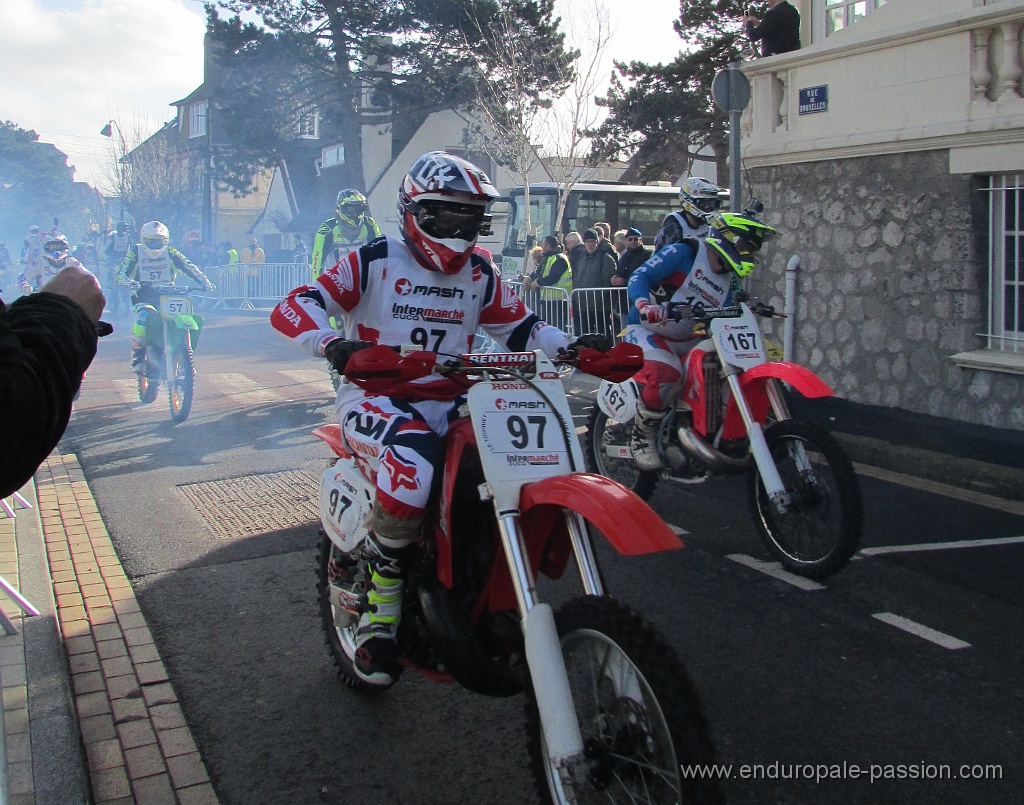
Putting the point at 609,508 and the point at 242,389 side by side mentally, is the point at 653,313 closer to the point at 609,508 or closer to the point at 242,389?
the point at 609,508

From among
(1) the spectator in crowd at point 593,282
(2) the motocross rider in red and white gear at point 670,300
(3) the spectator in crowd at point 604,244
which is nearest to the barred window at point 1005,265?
(2) the motocross rider in red and white gear at point 670,300

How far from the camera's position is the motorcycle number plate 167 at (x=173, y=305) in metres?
10.9

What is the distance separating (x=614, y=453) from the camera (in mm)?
6773

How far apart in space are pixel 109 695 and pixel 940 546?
4665mm

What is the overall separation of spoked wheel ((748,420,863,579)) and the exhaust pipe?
12.8 inches

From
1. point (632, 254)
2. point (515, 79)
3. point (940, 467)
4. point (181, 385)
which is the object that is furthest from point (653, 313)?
point (515, 79)

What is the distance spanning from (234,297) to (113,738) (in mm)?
32045

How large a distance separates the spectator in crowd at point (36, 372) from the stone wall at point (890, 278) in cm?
896

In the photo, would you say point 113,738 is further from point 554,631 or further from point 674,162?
point 674,162

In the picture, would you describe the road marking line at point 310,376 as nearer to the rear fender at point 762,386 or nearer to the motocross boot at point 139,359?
the motocross boot at point 139,359

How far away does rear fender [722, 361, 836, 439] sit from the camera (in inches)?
211

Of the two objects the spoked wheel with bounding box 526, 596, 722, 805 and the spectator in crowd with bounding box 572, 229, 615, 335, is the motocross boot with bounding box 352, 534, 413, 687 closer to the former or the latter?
the spoked wheel with bounding box 526, 596, 722, 805

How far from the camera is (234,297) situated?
34250 millimetres

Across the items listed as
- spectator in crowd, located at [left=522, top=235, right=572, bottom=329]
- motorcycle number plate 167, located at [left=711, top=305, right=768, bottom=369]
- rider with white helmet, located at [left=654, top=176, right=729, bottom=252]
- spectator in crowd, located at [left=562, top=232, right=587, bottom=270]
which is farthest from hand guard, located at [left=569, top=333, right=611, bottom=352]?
spectator in crowd, located at [left=562, top=232, right=587, bottom=270]
